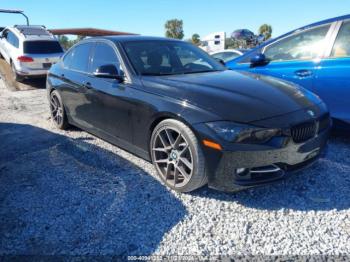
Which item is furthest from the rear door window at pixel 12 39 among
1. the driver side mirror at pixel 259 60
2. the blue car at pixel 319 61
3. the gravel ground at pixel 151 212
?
the blue car at pixel 319 61

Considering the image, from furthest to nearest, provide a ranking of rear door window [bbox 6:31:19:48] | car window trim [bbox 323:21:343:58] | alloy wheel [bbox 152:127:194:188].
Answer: rear door window [bbox 6:31:19:48], car window trim [bbox 323:21:343:58], alloy wheel [bbox 152:127:194:188]

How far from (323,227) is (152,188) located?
1.57m

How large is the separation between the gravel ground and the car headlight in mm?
638

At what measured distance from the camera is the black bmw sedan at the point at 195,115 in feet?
9.09

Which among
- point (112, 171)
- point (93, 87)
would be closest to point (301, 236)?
point (112, 171)

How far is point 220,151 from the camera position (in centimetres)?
275

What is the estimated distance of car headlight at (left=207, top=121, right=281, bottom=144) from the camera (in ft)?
8.95

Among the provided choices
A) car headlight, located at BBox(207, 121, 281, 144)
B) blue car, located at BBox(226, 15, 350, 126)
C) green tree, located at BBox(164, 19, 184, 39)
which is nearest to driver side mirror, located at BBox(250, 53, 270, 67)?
blue car, located at BBox(226, 15, 350, 126)

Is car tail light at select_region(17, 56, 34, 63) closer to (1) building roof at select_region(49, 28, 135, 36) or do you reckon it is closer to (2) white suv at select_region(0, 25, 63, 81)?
(2) white suv at select_region(0, 25, 63, 81)

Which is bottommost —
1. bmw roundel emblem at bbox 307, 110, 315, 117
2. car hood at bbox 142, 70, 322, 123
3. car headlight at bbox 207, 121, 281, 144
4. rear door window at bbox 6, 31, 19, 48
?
car headlight at bbox 207, 121, 281, 144

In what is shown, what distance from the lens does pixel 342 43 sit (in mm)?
4090

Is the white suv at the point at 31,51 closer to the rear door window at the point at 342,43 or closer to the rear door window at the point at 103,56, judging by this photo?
the rear door window at the point at 103,56

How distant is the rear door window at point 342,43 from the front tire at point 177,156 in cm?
238

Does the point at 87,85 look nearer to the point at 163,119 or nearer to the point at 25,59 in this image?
the point at 163,119
